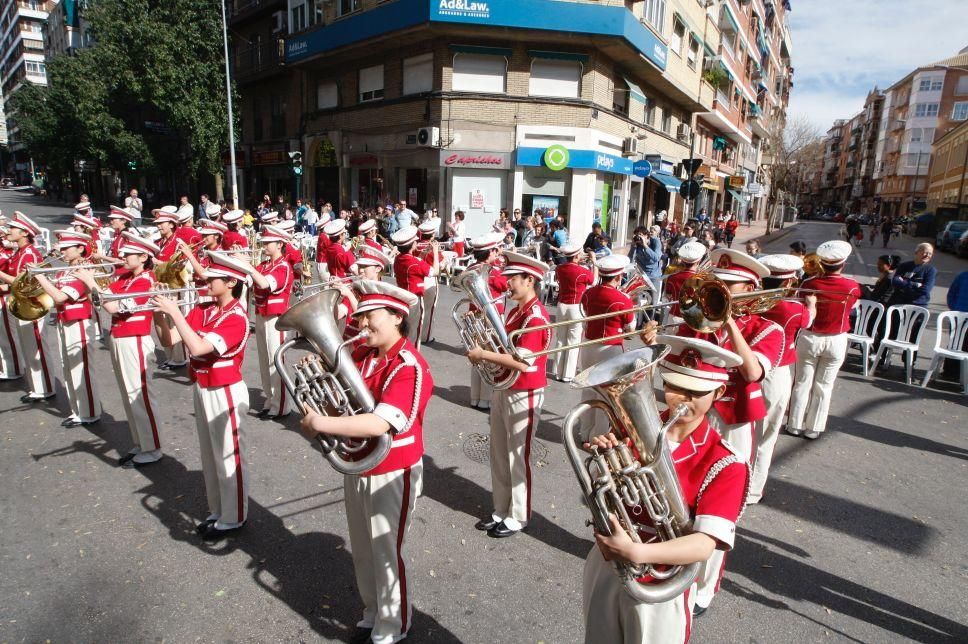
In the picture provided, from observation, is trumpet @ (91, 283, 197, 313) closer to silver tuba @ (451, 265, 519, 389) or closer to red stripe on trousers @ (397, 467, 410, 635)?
silver tuba @ (451, 265, 519, 389)

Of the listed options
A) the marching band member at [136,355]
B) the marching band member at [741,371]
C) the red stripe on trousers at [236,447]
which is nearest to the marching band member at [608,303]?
the marching band member at [741,371]

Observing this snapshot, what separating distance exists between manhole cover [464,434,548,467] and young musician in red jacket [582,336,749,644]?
3.41m

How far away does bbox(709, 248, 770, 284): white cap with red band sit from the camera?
14.2ft

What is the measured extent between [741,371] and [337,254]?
22.2 feet

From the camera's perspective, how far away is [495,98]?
69.0 ft

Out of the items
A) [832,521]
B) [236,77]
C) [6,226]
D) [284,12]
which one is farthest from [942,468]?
[236,77]

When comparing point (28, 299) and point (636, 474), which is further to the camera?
point (28, 299)

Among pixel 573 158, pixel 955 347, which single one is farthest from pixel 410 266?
pixel 573 158

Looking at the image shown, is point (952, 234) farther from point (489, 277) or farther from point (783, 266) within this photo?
point (783, 266)

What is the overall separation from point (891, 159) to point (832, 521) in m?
101

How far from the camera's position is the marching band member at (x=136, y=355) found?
18.6 ft

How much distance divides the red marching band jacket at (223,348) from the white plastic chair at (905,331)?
10.2 metres

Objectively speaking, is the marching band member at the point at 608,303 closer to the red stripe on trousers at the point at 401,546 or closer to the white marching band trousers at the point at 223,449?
the red stripe on trousers at the point at 401,546

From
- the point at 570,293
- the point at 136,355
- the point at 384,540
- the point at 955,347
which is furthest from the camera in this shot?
the point at 955,347
